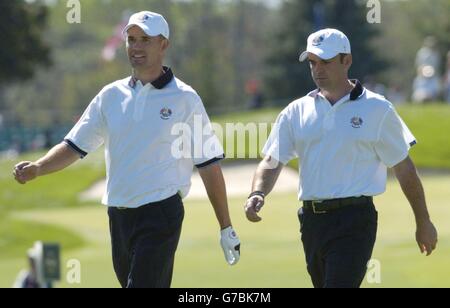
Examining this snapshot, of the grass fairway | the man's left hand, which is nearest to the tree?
the grass fairway

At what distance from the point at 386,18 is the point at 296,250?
290ft

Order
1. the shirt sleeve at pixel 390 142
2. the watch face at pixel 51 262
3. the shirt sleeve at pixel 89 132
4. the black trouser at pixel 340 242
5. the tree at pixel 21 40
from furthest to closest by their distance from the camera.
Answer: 1. the tree at pixel 21 40
2. the watch face at pixel 51 262
3. the shirt sleeve at pixel 89 132
4. the shirt sleeve at pixel 390 142
5. the black trouser at pixel 340 242

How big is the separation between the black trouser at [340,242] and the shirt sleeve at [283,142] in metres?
0.36

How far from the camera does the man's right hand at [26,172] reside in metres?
9.05

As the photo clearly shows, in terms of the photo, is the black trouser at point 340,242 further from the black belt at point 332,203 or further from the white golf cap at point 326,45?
the white golf cap at point 326,45

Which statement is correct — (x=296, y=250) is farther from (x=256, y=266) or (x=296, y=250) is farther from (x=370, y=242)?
(x=370, y=242)

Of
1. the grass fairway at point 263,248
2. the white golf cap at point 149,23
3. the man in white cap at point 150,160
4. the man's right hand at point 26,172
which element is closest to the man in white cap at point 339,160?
the man in white cap at point 150,160

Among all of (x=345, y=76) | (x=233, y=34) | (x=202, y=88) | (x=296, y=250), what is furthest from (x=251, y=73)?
(x=345, y=76)

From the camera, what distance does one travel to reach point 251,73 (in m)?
103

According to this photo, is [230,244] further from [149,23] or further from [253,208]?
[149,23]

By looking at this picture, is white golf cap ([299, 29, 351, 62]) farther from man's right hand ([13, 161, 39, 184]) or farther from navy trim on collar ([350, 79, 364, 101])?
man's right hand ([13, 161, 39, 184])

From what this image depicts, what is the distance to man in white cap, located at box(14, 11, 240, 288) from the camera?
29.5 ft

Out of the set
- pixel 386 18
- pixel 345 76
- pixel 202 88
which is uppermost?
pixel 386 18

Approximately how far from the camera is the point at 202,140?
9117 millimetres
